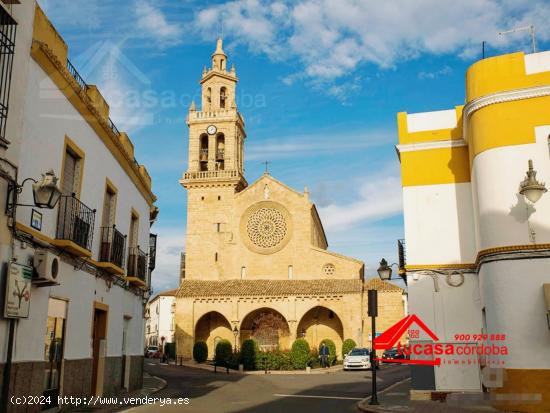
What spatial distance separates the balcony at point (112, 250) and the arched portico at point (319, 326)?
28.9m

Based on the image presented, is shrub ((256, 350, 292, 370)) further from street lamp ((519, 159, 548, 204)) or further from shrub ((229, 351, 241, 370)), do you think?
street lamp ((519, 159, 548, 204))

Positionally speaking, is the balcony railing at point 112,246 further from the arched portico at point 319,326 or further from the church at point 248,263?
the arched portico at point 319,326

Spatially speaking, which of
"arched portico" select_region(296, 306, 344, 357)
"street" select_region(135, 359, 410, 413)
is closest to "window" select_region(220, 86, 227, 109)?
"arched portico" select_region(296, 306, 344, 357)

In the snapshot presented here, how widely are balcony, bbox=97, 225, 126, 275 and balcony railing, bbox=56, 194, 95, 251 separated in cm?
104

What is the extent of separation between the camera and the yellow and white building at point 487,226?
35.3 ft

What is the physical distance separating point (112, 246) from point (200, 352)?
92.0 ft

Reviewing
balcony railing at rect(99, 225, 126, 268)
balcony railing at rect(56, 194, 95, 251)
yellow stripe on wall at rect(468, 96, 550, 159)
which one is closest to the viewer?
balcony railing at rect(56, 194, 95, 251)

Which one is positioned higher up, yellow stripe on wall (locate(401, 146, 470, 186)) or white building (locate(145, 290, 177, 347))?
yellow stripe on wall (locate(401, 146, 470, 186))

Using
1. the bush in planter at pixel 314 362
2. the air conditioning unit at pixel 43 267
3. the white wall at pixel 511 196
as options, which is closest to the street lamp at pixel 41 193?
the air conditioning unit at pixel 43 267

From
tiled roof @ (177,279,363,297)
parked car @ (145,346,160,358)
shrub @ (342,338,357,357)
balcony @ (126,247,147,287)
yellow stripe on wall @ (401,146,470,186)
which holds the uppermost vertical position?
yellow stripe on wall @ (401,146,470,186)

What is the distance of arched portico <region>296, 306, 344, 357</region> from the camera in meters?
41.8

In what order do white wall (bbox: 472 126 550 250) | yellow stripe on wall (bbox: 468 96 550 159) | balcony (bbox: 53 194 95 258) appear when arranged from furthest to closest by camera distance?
yellow stripe on wall (bbox: 468 96 550 159)
white wall (bbox: 472 126 550 250)
balcony (bbox: 53 194 95 258)

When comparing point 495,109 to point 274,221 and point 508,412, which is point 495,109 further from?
point 274,221

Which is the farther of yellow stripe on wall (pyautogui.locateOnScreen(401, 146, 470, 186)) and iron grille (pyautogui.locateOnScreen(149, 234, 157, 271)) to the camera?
iron grille (pyautogui.locateOnScreen(149, 234, 157, 271))
